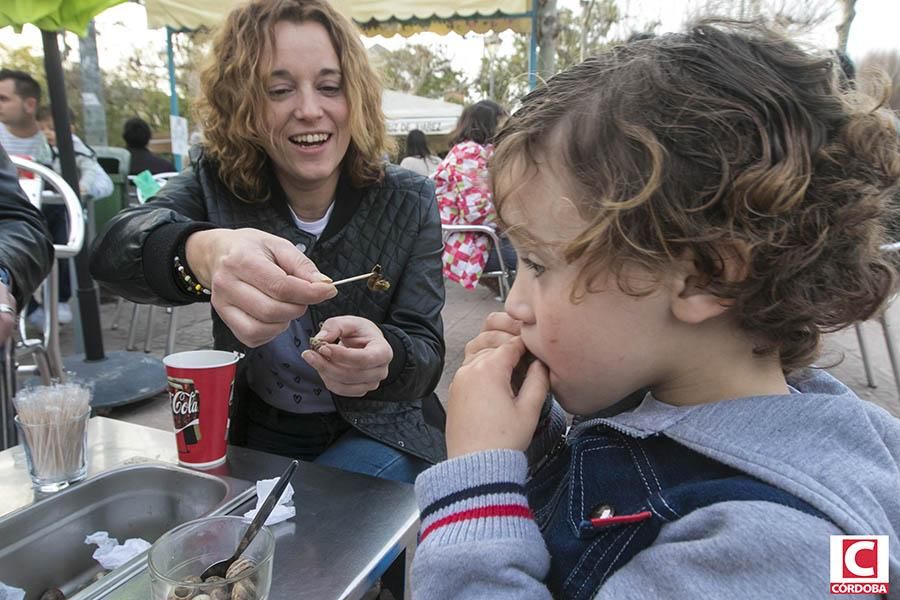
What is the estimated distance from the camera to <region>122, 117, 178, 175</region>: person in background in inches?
276

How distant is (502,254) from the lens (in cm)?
472

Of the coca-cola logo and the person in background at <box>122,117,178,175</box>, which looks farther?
the person in background at <box>122,117,178,175</box>

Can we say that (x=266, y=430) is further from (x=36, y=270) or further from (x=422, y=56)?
(x=422, y=56)

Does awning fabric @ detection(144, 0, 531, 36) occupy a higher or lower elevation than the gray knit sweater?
higher

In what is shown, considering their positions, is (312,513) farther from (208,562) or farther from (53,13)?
(53,13)

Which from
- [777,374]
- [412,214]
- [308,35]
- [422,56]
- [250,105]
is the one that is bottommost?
[777,374]

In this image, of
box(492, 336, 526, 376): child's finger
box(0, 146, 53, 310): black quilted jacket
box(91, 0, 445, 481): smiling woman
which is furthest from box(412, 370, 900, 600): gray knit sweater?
box(0, 146, 53, 310): black quilted jacket

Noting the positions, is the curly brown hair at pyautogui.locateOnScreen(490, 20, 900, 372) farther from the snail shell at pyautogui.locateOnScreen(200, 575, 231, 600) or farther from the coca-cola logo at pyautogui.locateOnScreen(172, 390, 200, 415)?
the coca-cola logo at pyautogui.locateOnScreen(172, 390, 200, 415)

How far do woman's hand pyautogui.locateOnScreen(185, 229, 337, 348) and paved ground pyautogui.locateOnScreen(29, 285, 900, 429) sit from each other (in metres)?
2.62

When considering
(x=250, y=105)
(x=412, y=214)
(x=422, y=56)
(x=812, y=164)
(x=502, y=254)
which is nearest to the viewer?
(x=812, y=164)

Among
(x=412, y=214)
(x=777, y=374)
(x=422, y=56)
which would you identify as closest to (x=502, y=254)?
(x=412, y=214)

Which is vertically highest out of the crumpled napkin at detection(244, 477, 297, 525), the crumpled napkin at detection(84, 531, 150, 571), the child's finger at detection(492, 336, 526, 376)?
the child's finger at detection(492, 336, 526, 376)

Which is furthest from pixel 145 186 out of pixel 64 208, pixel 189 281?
pixel 189 281

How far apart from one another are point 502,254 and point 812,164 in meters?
3.85
